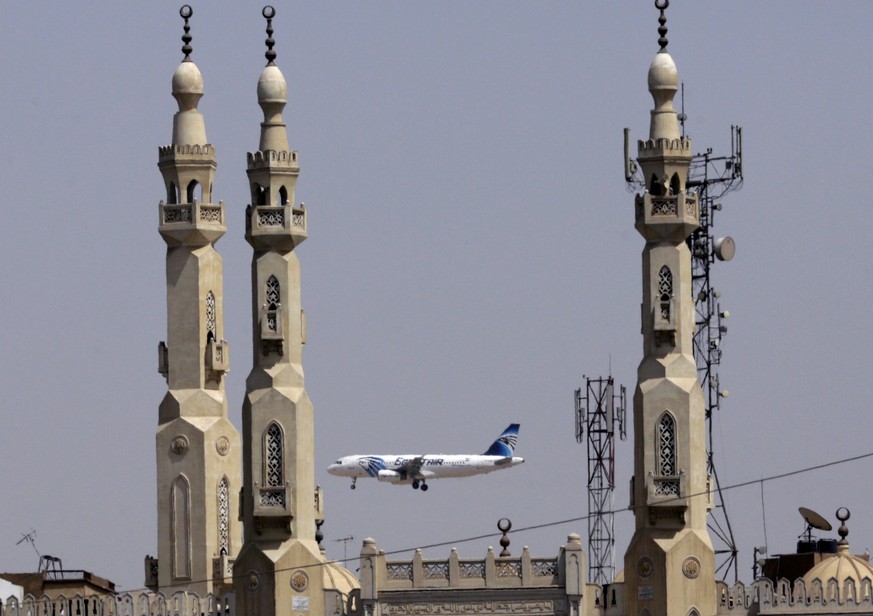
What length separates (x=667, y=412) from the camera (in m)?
76.1

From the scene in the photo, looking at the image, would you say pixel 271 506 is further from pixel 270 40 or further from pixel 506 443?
pixel 506 443

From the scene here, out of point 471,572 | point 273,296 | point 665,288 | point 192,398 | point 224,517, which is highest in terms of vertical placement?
point 273,296

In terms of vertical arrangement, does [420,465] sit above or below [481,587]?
above

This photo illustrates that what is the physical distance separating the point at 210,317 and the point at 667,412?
13428 mm

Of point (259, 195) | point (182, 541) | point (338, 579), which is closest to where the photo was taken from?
point (259, 195)

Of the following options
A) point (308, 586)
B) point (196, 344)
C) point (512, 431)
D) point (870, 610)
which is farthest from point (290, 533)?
point (512, 431)

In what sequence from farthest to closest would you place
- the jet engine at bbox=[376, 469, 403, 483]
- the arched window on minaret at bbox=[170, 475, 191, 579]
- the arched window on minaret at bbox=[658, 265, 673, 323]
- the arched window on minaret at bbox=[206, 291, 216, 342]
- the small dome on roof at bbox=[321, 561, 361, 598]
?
1. the jet engine at bbox=[376, 469, 403, 483]
2. the arched window on minaret at bbox=[206, 291, 216, 342]
3. the arched window on minaret at bbox=[170, 475, 191, 579]
4. the small dome on roof at bbox=[321, 561, 361, 598]
5. the arched window on minaret at bbox=[658, 265, 673, 323]

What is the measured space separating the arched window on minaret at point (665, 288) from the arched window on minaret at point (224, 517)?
43.5ft

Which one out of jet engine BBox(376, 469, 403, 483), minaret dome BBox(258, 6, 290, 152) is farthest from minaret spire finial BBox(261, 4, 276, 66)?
jet engine BBox(376, 469, 403, 483)

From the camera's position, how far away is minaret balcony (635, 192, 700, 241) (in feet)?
251

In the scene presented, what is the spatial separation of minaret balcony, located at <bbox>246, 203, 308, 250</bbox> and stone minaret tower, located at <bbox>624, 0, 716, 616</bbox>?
852 centimetres

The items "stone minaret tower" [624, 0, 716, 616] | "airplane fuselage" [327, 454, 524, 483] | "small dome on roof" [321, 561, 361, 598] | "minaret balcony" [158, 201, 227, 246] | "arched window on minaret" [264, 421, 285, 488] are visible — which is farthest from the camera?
"airplane fuselage" [327, 454, 524, 483]

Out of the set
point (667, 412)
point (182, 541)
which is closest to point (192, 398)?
point (182, 541)

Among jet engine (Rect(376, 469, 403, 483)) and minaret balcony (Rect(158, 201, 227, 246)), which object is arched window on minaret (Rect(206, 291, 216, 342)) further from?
jet engine (Rect(376, 469, 403, 483))
